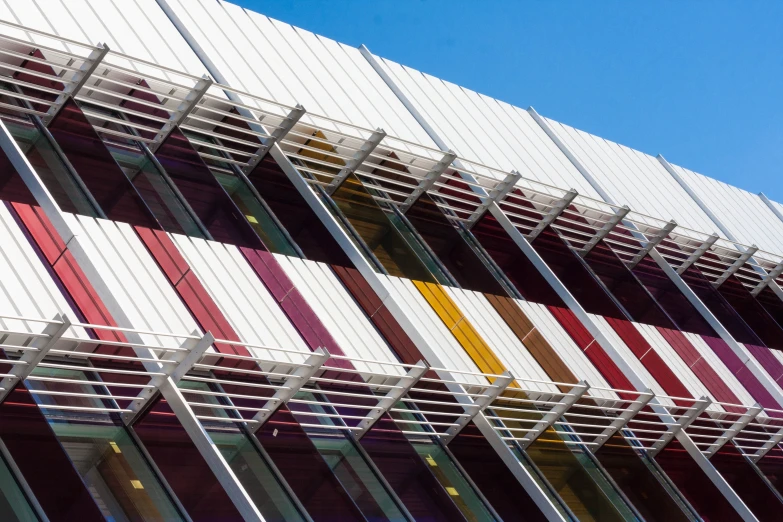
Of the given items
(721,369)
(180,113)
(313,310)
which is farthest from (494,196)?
(180,113)

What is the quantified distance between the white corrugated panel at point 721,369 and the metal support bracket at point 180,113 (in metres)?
10.5

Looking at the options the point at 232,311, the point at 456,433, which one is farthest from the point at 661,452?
the point at 232,311

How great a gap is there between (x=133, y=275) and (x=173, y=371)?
193 centimetres

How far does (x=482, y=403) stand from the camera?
1330 centimetres

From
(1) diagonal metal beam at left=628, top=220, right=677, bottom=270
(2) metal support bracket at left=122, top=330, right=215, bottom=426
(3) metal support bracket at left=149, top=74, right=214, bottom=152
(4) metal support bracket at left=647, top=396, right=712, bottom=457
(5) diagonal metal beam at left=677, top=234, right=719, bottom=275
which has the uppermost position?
(3) metal support bracket at left=149, top=74, right=214, bottom=152

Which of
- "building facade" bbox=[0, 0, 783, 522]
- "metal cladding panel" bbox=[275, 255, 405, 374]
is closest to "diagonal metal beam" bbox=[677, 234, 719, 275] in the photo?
"building facade" bbox=[0, 0, 783, 522]

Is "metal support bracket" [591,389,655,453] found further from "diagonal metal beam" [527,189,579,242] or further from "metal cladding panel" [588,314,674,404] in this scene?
"diagonal metal beam" [527,189,579,242]

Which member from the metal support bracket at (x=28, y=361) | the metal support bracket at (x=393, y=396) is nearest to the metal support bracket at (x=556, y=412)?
the metal support bracket at (x=393, y=396)

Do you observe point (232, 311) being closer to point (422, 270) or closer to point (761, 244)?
point (422, 270)

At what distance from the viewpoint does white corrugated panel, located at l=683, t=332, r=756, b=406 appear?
64.5ft

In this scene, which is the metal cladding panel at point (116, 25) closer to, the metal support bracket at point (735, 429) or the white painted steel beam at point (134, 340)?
the white painted steel beam at point (134, 340)

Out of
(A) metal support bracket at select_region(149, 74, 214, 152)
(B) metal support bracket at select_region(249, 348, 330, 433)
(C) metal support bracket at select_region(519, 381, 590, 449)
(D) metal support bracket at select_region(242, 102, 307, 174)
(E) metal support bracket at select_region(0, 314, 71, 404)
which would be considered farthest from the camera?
(D) metal support bracket at select_region(242, 102, 307, 174)

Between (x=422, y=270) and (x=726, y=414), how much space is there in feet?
20.2

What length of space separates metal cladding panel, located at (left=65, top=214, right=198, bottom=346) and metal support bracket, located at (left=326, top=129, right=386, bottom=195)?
159 inches
